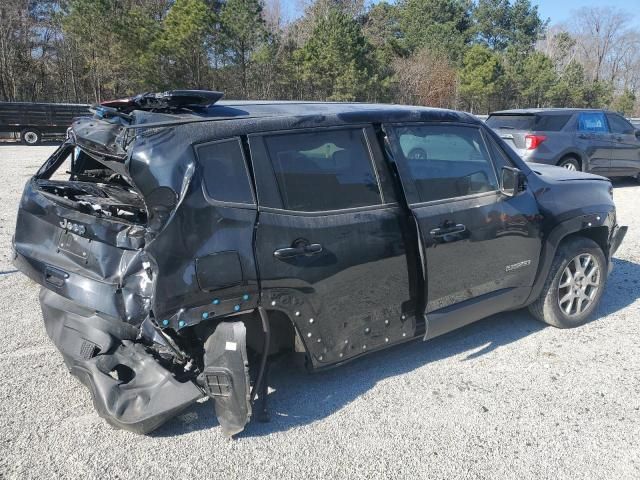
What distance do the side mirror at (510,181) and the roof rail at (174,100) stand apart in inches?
82.9

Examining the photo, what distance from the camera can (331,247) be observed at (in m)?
3.06

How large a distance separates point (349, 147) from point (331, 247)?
67 cm

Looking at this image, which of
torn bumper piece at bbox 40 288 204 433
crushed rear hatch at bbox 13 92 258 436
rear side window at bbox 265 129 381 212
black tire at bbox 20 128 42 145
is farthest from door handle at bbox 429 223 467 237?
black tire at bbox 20 128 42 145

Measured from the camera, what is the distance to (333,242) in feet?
10.1

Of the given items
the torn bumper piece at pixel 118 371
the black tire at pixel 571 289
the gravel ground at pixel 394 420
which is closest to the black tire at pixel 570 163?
the black tire at pixel 571 289

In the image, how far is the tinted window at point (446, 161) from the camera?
353 cm

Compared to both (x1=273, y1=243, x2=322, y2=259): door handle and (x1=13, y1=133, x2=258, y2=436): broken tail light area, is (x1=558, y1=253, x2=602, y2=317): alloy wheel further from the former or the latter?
(x1=13, y1=133, x2=258, y2=436): broken tail light area

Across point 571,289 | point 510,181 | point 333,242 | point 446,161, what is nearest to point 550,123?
point 571,289

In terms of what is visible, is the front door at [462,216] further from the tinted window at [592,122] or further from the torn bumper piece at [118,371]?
the tinted window at [592,122]

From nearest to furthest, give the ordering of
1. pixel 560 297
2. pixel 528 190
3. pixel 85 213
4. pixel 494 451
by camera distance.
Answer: pixel 494 451 < pixel 85 213 < pixel 528 190 < pixel 560 297

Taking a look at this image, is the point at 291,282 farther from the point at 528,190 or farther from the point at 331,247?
the point at 528,190

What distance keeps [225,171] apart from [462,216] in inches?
66.0

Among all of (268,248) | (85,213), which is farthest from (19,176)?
(268,248)

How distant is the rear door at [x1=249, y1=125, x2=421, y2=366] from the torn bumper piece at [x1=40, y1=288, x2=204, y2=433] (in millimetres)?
731
